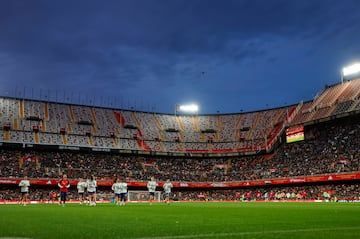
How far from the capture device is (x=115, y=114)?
87.6 meters

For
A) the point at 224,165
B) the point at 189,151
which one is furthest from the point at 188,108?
the point at 224,165

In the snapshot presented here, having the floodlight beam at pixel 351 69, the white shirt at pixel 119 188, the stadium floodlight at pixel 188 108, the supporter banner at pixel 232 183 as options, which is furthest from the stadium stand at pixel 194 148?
the white shirt at pixel 119 188

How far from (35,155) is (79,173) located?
8534 mm

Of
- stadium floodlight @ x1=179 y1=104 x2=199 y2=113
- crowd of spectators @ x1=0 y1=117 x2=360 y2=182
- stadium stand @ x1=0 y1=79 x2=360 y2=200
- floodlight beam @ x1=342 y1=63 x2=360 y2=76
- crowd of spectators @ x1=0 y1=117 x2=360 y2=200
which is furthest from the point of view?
stadium floodlight @ x1=179 y1=104 x2=199 y2=113

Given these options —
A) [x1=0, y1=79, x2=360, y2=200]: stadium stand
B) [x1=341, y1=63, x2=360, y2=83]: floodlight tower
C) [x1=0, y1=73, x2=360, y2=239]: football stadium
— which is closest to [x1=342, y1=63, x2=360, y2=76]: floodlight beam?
[x1=341, y1=63, x2=360, y2=83]: floodlight tower

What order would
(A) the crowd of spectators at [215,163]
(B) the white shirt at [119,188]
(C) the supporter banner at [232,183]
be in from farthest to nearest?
(A) the crowd of spectators at [215,163], (C) the supporter banner at [232,183], (B) the white shirt at [119,188]

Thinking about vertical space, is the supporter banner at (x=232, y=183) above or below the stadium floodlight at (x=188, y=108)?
below

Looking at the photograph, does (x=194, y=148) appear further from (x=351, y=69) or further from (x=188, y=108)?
(x=351, y=69)

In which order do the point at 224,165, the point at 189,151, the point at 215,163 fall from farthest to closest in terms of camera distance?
1. the point at 189,151
2. the point at 215,163
3. the point at 224,165

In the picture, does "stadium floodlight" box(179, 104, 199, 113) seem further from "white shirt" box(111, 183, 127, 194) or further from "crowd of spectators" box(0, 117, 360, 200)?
"white shirt" box(111, 183, 127, 194)

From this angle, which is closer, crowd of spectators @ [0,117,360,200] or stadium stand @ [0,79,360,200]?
crowd of spectators @ [0,117,360,200]

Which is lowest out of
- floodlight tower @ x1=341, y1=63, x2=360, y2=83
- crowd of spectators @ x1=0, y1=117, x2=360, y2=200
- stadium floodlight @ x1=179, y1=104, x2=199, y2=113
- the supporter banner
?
the supporter banner

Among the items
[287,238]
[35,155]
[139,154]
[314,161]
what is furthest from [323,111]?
[287,238]

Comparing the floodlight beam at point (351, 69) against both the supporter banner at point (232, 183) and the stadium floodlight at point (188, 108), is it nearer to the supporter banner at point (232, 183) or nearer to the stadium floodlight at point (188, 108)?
the supporter banner at point (232, 183)
